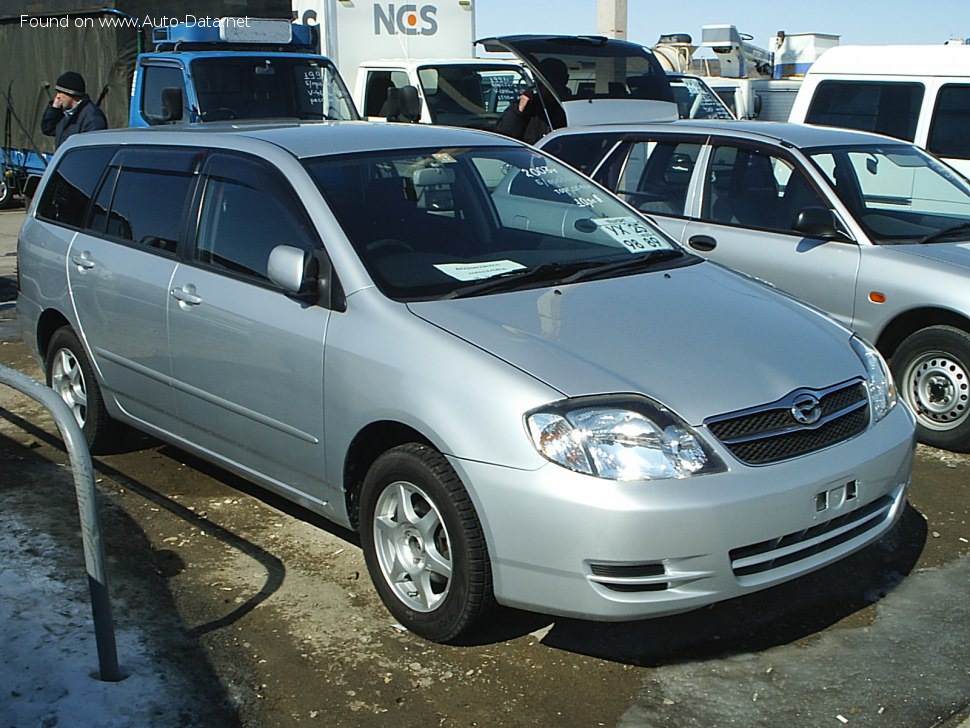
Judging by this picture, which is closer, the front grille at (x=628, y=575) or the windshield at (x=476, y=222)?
the front grille at (x=628, y=575)

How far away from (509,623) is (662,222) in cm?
360

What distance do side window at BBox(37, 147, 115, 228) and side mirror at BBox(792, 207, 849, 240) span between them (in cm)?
355

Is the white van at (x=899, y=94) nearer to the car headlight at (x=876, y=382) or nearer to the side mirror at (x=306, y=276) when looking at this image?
the car headlight at (x=876, y=382)

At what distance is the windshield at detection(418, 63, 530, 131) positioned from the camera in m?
12.7

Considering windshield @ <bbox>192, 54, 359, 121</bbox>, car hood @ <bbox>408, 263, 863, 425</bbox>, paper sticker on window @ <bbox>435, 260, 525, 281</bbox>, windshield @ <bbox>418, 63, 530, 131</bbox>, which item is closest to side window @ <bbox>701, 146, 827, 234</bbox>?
car hood @ <bbox>408, 263, 863, 425</bbox>

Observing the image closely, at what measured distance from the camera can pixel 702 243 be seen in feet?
22.3

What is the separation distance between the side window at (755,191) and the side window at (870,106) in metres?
3.12

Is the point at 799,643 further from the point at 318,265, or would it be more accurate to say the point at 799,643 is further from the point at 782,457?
the point at 318,265

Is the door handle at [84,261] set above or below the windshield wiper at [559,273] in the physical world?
below

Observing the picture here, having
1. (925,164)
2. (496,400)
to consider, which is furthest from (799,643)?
(925,164)

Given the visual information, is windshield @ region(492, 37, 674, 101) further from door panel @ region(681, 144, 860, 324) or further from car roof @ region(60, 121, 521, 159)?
car roof @ region(60, 121, 521, 159)

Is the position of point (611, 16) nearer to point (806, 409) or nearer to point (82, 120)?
point (82, 120)

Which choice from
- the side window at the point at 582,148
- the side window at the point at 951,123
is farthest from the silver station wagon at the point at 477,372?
the side window at the point at 951,123

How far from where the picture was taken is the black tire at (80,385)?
5627mm
